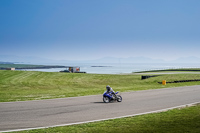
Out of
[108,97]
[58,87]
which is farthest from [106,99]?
[58,87]

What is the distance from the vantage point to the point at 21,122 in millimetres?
11305

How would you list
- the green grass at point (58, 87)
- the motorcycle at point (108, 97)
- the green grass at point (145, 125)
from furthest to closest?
the green grass at point (58, 87), the motorcycle at point (108, 97), the green grass at point (145, 125)

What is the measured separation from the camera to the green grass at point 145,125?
31.3 ft

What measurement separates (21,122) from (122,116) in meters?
4.88

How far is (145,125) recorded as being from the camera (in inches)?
412

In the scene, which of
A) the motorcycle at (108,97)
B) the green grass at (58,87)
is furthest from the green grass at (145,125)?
the green grass at (58,87)

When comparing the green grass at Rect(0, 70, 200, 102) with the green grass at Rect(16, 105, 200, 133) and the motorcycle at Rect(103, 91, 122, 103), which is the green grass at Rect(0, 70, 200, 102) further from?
the green grass at Rect(16, 105, 200, 133)

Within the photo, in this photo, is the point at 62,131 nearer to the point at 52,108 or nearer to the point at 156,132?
the point at 156,132

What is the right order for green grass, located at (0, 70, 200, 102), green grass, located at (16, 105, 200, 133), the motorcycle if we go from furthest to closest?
1. green grass, located at (0, 70, 200, 102)
2. the motorcycle
3. green grass, located at (16, 105, 200, 133)

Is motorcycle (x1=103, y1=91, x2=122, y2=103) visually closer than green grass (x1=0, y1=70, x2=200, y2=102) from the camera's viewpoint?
Yes

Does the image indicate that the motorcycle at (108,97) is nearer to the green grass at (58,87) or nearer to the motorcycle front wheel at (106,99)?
the motorcycle front wheel at (106,99)

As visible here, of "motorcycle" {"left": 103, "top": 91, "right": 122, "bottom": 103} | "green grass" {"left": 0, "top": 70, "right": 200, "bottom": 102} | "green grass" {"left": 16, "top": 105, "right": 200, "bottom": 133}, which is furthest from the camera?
"green grass" {"left": 0, "top": 70, "right": 200, "bottom": 102}

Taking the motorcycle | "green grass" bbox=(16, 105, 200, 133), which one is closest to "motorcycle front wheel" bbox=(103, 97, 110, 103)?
the motorcycle

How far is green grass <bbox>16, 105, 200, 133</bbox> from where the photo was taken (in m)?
9.55
